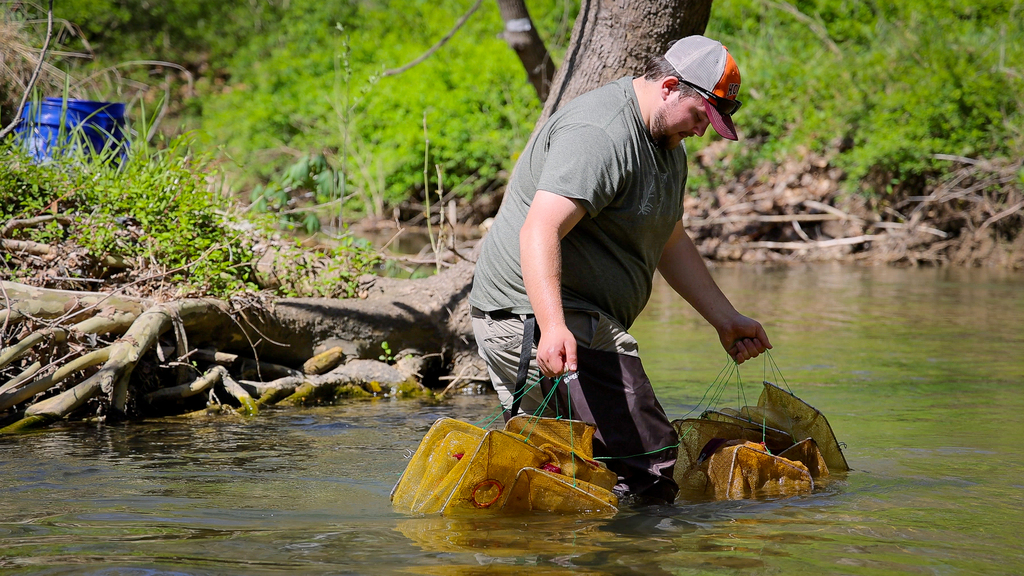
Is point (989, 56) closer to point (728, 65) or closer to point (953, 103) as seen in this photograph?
point (953, 103)

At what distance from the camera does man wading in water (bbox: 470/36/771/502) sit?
3395 millimetres

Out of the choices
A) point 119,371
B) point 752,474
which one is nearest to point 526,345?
point 752,474

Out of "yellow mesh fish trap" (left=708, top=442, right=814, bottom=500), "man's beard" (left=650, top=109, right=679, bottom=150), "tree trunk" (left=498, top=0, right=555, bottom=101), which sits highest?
"tree trunk" (left=498, top=0, right=555, bottom=101)

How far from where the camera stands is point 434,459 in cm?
373

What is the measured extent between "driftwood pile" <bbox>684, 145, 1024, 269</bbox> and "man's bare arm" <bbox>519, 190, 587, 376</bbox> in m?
12.6

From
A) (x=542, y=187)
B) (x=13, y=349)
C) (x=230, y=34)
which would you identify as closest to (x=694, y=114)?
(x=542, y=187)

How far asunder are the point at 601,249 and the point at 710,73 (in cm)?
73

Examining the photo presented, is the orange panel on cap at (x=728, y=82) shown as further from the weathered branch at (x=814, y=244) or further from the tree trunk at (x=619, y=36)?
the weathered branch at (x=814, y=244)

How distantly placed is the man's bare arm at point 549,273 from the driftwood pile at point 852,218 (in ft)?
41.3

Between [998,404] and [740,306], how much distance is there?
4544 millimetres

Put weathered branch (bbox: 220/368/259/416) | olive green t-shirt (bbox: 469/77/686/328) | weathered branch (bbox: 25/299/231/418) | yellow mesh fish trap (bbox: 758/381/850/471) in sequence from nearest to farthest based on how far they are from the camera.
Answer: olive green t-shirt (bbox: 469/77/686/328), yellow mesh fish trap (bbox: 758/381/850/471), weathered branch (bbox: 25/299/231/418), weathered branch (bbox: 220/368/259/416)

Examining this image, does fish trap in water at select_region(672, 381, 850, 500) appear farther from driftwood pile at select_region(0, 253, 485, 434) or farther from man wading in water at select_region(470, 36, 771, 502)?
driftwood pile at select_region(0, 253, 485, 434)

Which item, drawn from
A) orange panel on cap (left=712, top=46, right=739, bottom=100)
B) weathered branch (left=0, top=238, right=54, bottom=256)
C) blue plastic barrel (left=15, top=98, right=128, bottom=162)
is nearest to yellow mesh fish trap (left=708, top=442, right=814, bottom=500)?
orange panel on cap (left=712, top=46, right=739, bottom=100)

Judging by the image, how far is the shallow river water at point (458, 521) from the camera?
126 inches
